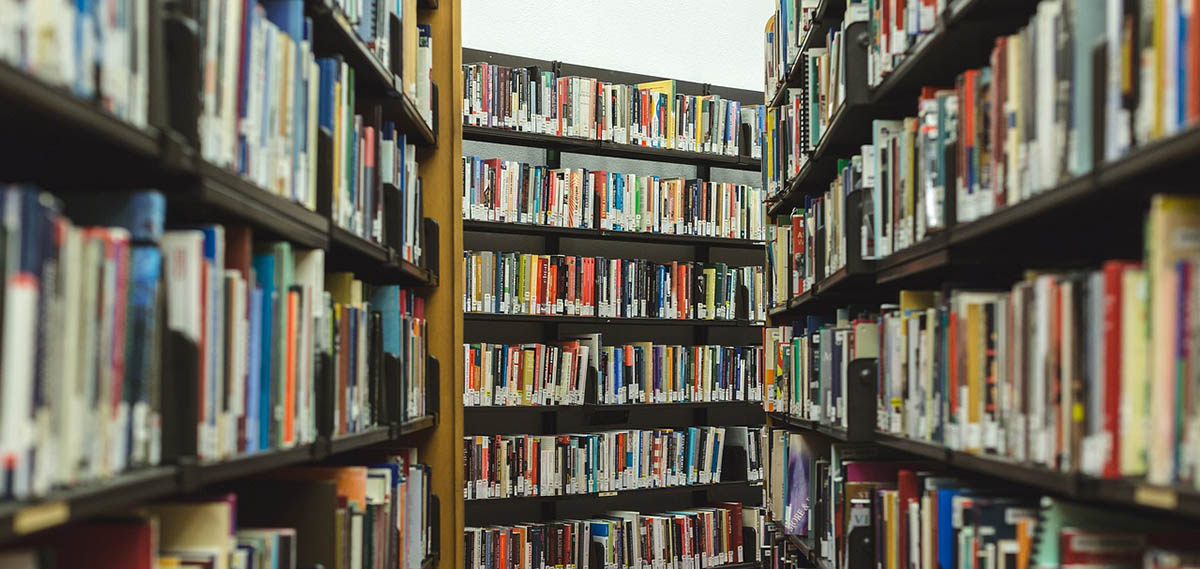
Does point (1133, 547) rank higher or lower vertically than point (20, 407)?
lower

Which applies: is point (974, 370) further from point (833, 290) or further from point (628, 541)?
point (628, 541)

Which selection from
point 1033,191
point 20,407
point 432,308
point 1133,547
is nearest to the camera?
point 20,407

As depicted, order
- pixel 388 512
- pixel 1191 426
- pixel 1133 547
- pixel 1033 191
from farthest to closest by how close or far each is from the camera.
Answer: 1. pixel 388 512
2. pixel 1033 191
3. pixel 1133 547
4. pixel 1191 426

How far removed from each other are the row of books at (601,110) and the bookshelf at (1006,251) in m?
1.83

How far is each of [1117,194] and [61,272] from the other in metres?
1.23

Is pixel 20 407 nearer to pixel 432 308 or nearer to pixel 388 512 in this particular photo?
pixel 388 512

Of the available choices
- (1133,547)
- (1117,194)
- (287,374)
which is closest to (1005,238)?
(1117,194)

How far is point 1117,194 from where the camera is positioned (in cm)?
135

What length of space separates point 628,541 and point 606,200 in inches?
61.1

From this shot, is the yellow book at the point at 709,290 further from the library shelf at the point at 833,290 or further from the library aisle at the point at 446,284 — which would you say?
the library shelf at the point at 833,290

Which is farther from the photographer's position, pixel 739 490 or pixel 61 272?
pixel 739 490

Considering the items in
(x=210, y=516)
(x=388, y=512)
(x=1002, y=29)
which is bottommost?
(x=388, y=512)

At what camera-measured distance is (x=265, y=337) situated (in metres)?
1.54

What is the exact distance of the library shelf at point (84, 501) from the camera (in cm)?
85
